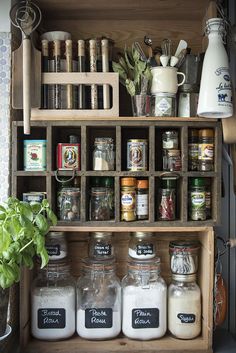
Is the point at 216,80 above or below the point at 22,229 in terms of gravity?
above

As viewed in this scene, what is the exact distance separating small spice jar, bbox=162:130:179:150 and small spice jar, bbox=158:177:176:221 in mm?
124

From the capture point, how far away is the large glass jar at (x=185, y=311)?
159 centimetres

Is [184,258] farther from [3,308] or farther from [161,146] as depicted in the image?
[3,308]

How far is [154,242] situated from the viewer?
165 centimetres

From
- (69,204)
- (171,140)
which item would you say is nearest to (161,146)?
(171,140)

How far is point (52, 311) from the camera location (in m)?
1.57

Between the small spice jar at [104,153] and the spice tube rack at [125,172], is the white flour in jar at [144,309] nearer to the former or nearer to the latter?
the spice tube rack at [125,172]

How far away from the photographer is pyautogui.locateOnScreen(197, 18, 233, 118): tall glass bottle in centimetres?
144

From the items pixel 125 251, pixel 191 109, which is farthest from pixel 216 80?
pixel 125 251

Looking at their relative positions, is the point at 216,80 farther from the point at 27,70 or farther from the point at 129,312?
the point at 129,312

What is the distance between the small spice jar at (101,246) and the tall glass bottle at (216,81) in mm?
604

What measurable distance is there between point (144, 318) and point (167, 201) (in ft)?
1.49

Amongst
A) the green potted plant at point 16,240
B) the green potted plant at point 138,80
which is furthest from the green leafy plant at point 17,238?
the green potted plant at point 138,80

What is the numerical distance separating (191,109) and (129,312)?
81 cm
